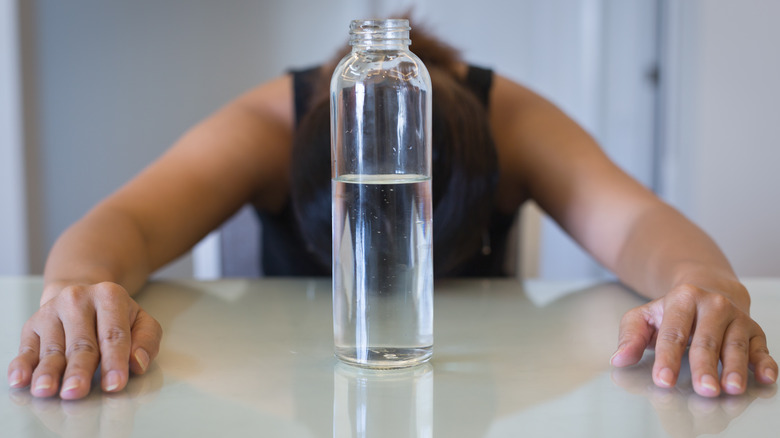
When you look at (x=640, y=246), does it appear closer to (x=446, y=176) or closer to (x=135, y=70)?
(x=446, y=176)

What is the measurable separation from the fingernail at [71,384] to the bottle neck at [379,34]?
0.31 m

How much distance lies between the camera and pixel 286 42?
9.70 ft

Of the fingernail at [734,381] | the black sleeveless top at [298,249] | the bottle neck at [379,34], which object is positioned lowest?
the black sleeveless top at [298,249]

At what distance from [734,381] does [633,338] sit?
0.29ft

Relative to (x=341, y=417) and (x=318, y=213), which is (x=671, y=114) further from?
(x=341, y=417)

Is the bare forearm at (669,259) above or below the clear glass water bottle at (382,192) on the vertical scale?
below

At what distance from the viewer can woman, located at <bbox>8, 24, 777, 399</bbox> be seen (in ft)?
2.08

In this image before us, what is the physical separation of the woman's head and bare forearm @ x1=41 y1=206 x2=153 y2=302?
0.20m

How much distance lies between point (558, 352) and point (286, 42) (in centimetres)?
241

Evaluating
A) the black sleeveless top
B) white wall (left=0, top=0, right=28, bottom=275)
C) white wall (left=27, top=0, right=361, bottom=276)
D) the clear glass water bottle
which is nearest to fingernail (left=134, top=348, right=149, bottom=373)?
the clear glass water bottle

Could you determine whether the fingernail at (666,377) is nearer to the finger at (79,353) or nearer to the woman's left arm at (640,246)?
the woman's left arm at (640,246)

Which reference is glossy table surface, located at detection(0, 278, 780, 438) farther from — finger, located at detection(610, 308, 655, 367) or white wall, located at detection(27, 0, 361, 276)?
white wall, located at detection(27, 0, 361, 276)

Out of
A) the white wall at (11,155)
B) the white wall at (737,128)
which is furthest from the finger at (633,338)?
the white wall at (11,155)

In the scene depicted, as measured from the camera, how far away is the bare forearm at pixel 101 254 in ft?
2.73
